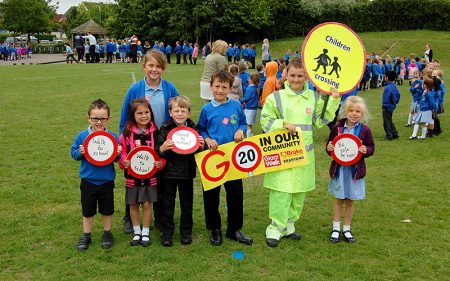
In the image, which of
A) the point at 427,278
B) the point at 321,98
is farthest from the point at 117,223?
the point at 427,278

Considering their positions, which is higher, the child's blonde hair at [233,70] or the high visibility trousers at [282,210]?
the child's blonde hair at [233,70]

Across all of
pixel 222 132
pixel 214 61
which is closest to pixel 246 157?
pixel 222 132

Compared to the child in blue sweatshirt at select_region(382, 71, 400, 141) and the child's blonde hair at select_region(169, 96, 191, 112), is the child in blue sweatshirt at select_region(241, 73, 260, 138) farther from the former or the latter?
the child's blonde hair at select_region(169, 96, 191, 112)

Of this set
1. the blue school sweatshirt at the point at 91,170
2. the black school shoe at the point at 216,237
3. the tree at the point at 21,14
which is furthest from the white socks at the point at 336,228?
the tree at the point at 21,14

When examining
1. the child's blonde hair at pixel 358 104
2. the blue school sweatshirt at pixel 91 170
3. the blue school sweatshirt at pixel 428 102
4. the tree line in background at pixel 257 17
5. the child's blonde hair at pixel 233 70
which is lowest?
the blue school sweatshirt at pixel 91 170

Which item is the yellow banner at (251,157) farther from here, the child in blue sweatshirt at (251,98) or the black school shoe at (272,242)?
the child in blue sweatshirt at (251,98)

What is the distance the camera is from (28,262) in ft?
15.3

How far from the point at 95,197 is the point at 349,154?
2890 millimetres

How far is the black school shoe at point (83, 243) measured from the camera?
16.2ft

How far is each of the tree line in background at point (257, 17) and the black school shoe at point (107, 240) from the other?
4449 cm

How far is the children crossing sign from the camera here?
508 cm

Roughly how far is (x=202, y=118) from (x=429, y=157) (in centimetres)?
657

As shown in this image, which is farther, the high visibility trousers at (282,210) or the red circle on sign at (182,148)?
the high visibility trousers at (282,210)

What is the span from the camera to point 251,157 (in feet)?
16.6
